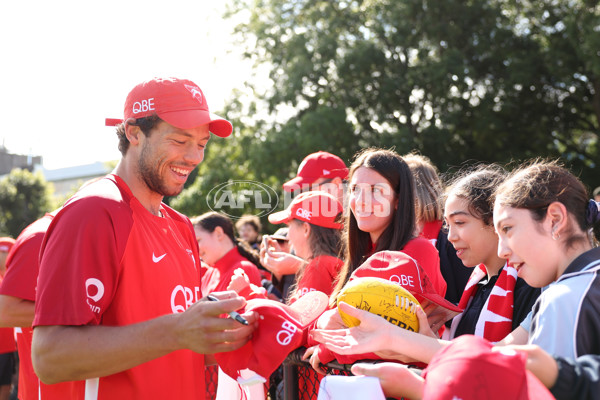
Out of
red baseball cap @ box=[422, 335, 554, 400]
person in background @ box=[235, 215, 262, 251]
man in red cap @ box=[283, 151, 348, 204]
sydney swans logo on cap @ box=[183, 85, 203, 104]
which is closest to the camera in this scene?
red baseball cap @ box=[422, 335, 554, 400]

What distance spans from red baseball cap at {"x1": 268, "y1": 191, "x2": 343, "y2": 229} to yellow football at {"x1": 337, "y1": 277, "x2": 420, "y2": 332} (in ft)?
7.02

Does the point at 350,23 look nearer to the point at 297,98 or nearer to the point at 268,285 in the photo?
the point at 297,98

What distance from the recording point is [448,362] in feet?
5.67

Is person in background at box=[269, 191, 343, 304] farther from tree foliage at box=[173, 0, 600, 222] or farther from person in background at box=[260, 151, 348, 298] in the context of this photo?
tree foliage at box=[173, 0, 600, 222]

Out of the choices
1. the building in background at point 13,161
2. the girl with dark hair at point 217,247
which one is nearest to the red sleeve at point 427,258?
the girl with dark hair at point 217,247

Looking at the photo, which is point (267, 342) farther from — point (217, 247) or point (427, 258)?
point (217, 247)

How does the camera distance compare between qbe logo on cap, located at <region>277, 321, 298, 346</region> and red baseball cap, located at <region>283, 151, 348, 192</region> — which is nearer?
qbe logo on cap, located at <region>277, 321, 298, 346</region>

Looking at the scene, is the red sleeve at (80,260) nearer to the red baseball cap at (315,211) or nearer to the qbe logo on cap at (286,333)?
the qbe logo on cap at (286,333)

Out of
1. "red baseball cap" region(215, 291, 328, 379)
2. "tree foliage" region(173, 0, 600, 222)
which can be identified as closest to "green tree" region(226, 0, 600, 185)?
"tree foliage" region(173, 0, 600, 222)

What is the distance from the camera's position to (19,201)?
45.5 m

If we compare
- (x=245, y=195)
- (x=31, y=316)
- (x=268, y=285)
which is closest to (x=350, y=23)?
(x=245, y=195)

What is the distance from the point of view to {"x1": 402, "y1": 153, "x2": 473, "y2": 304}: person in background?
4238mm

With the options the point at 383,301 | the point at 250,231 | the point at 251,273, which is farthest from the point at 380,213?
the point at 250,231

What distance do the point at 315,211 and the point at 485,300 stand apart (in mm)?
1857
